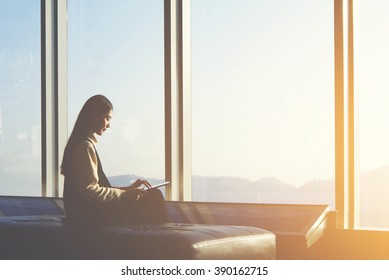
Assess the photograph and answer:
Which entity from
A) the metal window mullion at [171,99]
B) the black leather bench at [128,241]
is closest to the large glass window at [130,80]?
the metal window mullion at [171,99]

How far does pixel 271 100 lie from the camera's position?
3.80 metres

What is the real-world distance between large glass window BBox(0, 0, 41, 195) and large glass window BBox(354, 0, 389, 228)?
103 inches

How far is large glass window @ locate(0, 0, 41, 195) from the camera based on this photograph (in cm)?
485

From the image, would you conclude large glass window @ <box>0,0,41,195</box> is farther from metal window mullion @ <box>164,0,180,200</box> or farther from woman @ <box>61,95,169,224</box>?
woman @ <box>61,95,169,224</box>

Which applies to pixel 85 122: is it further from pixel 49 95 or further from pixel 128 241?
pixel 49 95

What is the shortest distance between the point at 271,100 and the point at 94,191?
4.87 ft

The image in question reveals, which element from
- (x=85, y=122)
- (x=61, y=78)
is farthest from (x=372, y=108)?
(x=61, y=78)

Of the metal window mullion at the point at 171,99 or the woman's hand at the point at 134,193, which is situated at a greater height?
the metal window mullion at the point at 171,99

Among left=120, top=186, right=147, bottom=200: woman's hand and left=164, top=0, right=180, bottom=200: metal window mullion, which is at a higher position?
left=164, top=0, right=180, bottom=200: metal window mullion

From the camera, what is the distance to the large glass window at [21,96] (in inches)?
191

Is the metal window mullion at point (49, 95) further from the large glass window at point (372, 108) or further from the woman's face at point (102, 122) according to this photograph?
the large glass window at point (372, 108)

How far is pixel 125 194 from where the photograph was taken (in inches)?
115

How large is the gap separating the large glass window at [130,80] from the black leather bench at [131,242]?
1.26m

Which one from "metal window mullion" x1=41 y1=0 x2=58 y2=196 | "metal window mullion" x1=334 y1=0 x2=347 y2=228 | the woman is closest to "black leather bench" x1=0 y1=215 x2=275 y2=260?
the woman
